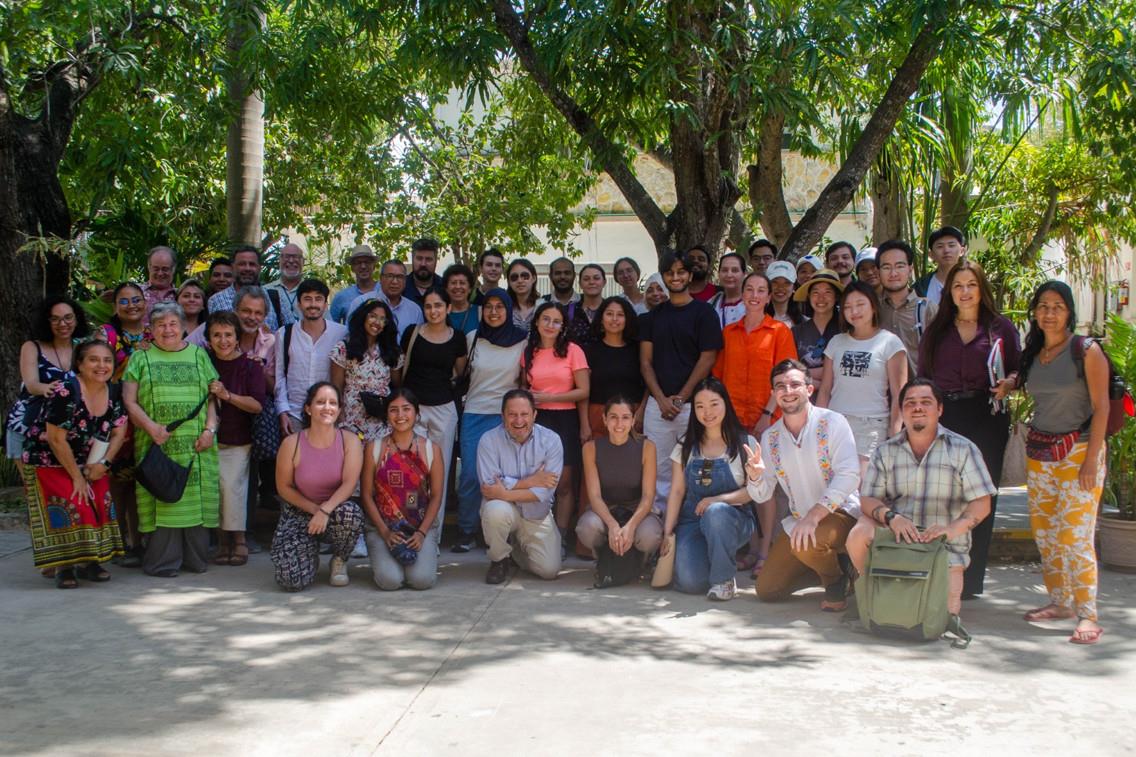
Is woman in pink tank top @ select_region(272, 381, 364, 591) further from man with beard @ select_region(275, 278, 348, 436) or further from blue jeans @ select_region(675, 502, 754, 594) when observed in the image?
blue jeans @ select_region(675, 502, 754, 594)

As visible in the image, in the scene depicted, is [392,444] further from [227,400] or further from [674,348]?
[674,348]

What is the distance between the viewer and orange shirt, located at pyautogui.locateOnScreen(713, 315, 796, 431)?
719 centimetres

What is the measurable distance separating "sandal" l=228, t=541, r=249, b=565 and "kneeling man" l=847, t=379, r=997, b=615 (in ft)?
12.9

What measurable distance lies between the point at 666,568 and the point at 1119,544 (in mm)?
2983

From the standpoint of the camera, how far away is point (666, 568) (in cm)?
662

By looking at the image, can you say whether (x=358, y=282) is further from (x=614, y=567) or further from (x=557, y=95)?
(x=614, y=567)

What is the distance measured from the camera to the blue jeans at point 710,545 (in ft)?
21.1

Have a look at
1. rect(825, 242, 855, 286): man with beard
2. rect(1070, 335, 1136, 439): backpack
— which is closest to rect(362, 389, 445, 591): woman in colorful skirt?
rect(825, 242, 855, 286): man with beard

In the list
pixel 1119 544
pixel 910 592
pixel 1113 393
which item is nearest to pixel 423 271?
pixel 910 592

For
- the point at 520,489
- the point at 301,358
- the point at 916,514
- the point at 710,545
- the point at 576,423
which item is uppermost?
the point at 301,358

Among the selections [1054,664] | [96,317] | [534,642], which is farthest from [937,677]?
[96,317]

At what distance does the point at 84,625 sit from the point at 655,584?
10.4 ft

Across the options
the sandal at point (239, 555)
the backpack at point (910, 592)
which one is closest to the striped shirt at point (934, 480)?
the backpack at point (910, 592)

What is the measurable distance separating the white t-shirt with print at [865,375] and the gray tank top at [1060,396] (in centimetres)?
86
